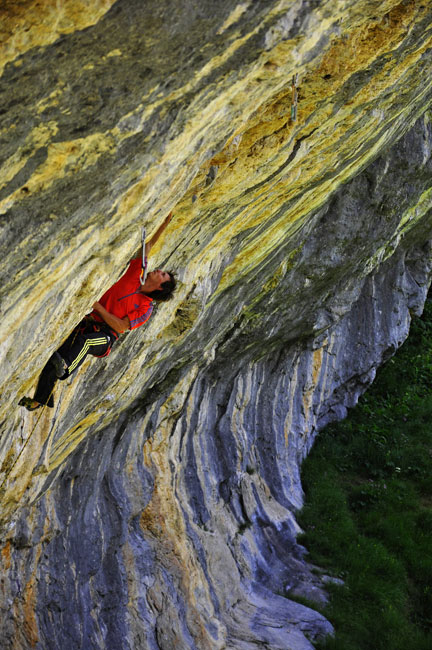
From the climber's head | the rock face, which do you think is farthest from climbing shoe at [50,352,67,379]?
the climber's head

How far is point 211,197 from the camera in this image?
5.07 m

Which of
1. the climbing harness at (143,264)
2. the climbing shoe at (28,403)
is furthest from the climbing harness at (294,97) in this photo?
the climbing shoe at (28,403)

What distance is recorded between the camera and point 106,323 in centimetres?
497

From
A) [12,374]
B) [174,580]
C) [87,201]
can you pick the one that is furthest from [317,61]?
[174,580]

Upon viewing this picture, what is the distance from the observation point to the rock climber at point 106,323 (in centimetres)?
480

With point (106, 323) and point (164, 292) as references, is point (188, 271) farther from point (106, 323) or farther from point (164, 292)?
point (106, 323)

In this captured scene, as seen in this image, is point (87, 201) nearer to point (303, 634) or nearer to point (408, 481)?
point (303, 634)

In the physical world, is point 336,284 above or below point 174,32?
above

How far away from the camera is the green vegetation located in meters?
8.73

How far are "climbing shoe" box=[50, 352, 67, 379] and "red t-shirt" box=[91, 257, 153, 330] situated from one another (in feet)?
1.54

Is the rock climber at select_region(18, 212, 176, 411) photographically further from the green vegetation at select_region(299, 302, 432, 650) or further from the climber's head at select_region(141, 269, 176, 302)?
the green vegetation at select_region(299, 302, 432, 650)

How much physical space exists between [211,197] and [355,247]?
19.8ft

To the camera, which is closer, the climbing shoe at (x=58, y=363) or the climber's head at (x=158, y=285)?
the climbing shoe at (x=58, y=363)

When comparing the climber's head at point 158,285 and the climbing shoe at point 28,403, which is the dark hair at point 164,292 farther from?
the climbing shoe at point 28,403
